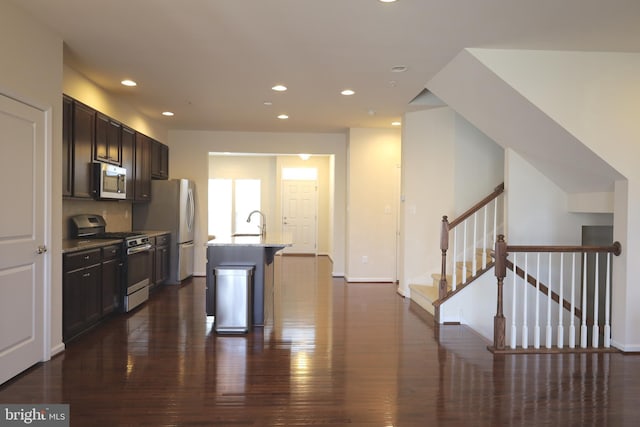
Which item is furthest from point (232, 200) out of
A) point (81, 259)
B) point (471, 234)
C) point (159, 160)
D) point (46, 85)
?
point (46, 85)

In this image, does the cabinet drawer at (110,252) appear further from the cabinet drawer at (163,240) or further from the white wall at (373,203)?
the white wall at (373,203)

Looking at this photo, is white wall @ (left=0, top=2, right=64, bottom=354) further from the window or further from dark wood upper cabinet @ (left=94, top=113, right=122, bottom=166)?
the window

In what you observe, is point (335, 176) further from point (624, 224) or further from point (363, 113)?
point (624, 224)

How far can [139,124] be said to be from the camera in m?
6.68

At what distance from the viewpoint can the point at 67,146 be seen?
13.9ft

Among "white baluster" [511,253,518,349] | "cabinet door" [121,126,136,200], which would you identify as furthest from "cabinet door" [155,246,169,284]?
"white baluster" [511,253,518,349]

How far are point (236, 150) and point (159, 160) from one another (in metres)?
1.42

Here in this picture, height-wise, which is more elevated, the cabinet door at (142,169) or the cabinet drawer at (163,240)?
the cabinet door at (142,169)

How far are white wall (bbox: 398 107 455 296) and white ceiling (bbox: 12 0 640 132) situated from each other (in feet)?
3.22

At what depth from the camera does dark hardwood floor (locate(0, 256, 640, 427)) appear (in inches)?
106

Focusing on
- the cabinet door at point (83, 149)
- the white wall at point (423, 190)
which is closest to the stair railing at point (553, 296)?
the white wall at point (423, 190)

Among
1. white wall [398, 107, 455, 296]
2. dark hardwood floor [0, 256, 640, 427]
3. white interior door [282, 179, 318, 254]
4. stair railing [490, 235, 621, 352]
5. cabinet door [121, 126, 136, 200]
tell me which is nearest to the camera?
dark hardwood floor [0, 256, 640, 427]

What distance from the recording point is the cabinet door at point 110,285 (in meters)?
4.66

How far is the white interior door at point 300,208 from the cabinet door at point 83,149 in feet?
23.2
